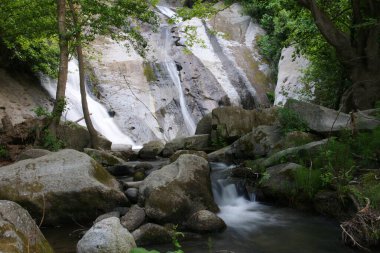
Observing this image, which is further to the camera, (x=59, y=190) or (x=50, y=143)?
(x=50, y=143)

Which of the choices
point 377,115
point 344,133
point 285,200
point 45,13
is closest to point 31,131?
point 45,13

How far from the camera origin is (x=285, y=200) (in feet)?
25.8

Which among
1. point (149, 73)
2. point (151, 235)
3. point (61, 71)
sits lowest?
point (151, 235)

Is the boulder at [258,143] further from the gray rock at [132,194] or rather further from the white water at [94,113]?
the white water at [94,113]

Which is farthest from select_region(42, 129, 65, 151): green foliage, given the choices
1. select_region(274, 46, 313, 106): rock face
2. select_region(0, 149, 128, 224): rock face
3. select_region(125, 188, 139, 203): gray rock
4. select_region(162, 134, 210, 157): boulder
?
select_region(274, 46, 313, 106): rock face

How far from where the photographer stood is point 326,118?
32.7 feet

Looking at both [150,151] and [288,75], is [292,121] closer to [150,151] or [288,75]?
[150,151]

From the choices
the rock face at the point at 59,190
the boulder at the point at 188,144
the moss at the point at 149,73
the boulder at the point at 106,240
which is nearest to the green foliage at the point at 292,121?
the boulder at the point at 188,144

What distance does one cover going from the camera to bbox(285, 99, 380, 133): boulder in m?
8.64

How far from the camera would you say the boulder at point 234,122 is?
14430 mm

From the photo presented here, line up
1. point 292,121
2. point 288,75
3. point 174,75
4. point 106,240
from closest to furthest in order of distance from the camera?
point 106,240, point 292,121, point 288,75, point 174,75

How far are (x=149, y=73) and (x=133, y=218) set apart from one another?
1667 cm

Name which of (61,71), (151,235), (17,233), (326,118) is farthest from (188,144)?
(17,233)

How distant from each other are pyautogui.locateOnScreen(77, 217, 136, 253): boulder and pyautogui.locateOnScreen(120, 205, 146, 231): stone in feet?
5.69
